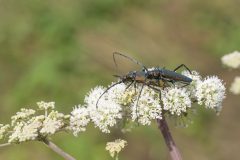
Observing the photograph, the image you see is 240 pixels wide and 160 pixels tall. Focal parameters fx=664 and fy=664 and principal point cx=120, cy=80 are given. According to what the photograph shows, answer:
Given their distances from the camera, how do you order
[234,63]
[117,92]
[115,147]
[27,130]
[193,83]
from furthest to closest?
[193,83]
[117,92]
[115,147]
[27,130]
[234,63]

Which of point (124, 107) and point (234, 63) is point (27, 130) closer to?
point (124, 107)

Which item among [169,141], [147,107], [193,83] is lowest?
[169,141]

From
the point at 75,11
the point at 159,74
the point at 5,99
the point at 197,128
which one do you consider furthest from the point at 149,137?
the point at 159,74

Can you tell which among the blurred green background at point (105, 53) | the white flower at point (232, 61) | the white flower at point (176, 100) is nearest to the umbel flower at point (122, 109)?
the white flower at point (176, 100)

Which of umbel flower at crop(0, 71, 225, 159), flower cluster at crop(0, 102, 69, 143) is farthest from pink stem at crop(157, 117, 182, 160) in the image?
flower cluster at crop(0, 102, 69, 143)

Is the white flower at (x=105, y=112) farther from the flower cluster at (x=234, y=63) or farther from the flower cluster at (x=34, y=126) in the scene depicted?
the flower cluster at (x=234, y=63)

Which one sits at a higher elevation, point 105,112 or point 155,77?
point 155,77

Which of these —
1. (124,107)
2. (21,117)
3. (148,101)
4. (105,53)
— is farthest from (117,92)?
(105,53)
